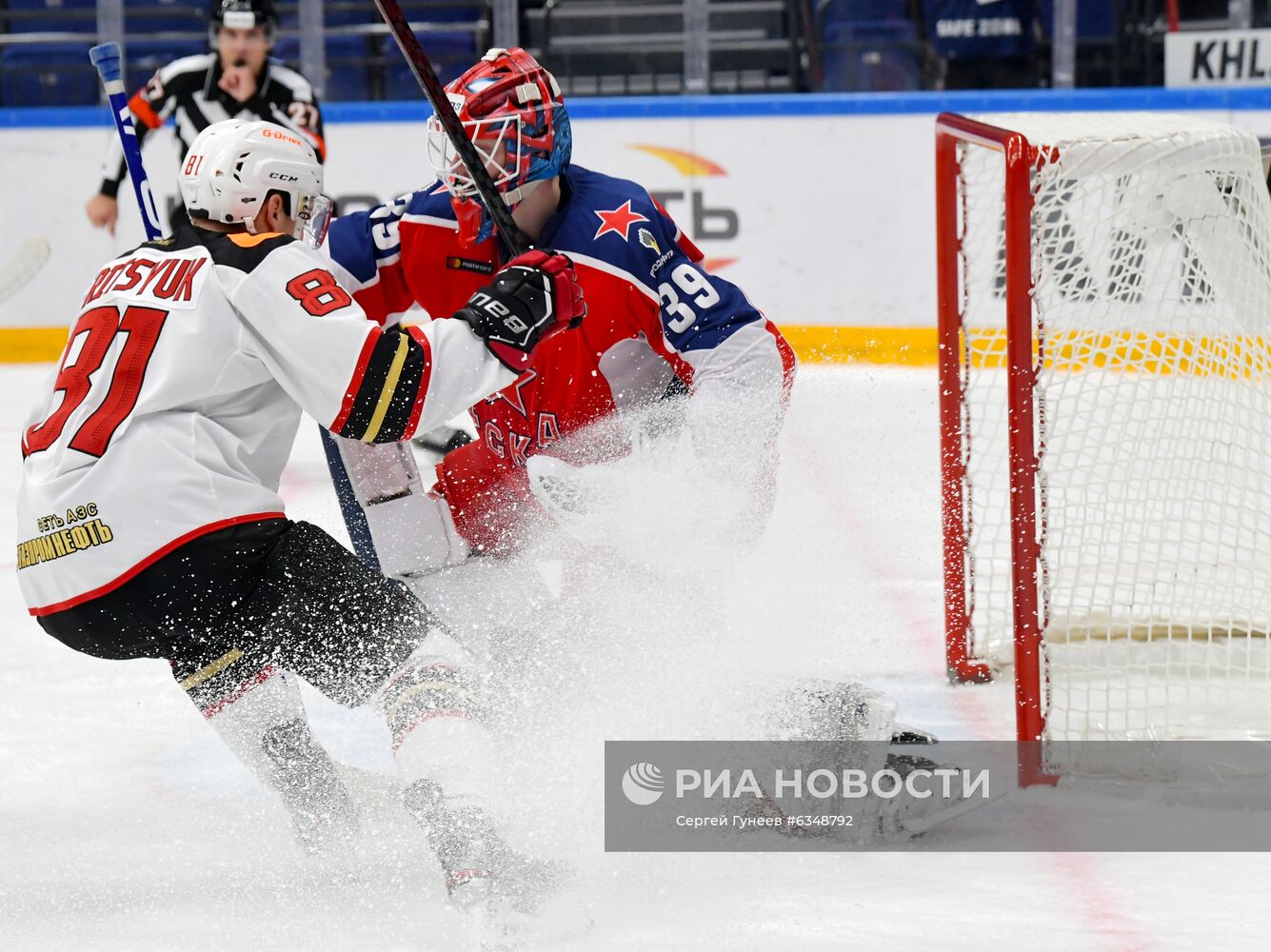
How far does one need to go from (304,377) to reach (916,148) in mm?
4056

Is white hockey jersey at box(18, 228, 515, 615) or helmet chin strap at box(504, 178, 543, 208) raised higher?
helmet chin strap at box(504, 178, 543, 208)

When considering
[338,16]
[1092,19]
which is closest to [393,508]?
[1092,19]

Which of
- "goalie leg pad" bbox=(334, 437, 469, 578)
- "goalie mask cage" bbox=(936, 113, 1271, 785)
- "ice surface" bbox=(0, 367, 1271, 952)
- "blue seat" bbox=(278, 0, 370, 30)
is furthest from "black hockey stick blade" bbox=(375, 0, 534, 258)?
"blue seat" bbox=(278, 0, 370, 30)

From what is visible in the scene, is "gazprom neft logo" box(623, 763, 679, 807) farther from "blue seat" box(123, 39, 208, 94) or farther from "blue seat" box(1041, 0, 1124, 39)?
"blue seat" box(123, 39, 208, 94)

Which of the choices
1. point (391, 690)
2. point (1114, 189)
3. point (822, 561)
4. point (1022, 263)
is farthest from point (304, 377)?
point (822, 561)

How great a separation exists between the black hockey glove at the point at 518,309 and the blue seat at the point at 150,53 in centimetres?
506

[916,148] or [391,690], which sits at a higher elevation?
[916,148]

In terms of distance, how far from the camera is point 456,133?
208cm

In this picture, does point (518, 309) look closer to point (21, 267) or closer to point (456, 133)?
point (456, 133)

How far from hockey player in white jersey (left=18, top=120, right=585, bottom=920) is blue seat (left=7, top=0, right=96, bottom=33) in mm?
5033

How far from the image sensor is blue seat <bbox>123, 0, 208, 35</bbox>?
21.6 feet

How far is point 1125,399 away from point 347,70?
4349 millimetres

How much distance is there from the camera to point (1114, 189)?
8.58ft

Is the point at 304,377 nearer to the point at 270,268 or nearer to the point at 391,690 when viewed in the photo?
the point at 270,268
